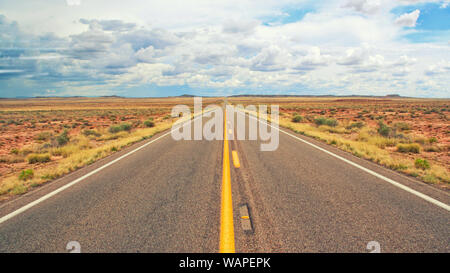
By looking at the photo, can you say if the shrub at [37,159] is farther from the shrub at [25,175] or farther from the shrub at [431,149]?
the shrub at [431,149]

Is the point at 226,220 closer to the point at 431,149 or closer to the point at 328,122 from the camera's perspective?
the point at 431,149

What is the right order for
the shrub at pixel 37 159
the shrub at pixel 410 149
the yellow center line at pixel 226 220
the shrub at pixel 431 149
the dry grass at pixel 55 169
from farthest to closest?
the shrub at pixel 431 149 → the shrub at pixel 410 149 → the shrub at pixel 37 159 → the dry grass at pixel 55 169 → the yellow center line at pixel 226 220

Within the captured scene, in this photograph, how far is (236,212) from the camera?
4.11m

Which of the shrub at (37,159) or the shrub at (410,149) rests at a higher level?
the shrub at (410,149)

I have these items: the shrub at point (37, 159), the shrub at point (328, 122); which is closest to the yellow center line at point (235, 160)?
the shrub at point (37, 159)

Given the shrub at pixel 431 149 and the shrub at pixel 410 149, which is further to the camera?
the shrub at pixel 431 149

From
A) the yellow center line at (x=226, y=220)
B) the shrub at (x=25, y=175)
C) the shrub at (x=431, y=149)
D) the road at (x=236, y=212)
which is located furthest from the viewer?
the shrub at (x=431, y=149)

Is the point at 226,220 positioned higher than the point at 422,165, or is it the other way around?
the point at 422,165

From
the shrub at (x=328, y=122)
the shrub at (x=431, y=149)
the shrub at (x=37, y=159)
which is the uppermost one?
the shrub at (x=328, y=122)

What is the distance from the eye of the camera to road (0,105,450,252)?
10.5 ft

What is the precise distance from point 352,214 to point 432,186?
9.32 feet

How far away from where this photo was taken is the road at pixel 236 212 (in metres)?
3.21

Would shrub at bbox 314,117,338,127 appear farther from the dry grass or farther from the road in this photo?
the dry grass

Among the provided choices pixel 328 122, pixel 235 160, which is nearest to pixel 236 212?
pixel 235 160
